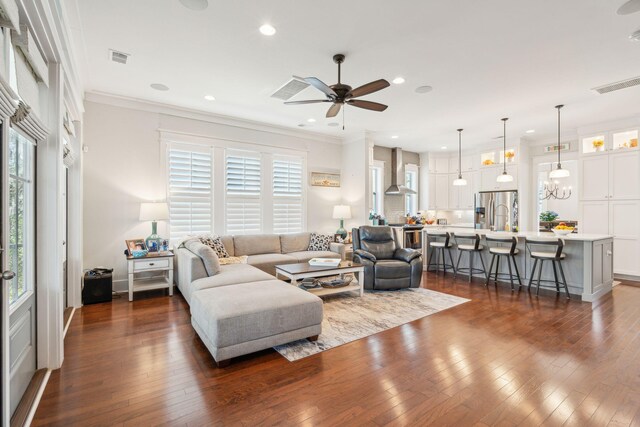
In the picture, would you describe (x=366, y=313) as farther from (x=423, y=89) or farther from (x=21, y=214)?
(x=21, y=214)

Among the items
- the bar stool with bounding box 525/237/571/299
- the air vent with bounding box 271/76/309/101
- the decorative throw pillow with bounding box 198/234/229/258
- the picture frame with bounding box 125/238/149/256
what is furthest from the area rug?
the air vent with bounding box 271/76/309/101

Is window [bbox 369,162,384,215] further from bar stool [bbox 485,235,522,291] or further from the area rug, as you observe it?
the area rug

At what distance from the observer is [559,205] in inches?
398

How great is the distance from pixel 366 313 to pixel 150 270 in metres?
3.25

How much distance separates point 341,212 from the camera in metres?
6.90

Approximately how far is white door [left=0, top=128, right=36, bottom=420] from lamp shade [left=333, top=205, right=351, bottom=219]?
204 inches

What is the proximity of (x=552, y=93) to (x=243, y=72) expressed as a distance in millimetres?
4470

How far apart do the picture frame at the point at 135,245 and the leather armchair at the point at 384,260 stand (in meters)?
3.41

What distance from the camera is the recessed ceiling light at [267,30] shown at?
2.93 m

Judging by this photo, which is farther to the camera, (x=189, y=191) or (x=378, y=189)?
(x=378, y=189)

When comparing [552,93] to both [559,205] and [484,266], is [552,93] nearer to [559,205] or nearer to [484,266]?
[484,266]

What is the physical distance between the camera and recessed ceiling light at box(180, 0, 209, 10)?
101 inches

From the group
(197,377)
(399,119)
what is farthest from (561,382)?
(399,119)

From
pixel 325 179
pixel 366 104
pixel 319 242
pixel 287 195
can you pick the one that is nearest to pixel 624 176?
pixel 366 104
